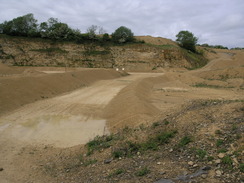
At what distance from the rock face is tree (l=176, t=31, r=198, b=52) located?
9.36 meters

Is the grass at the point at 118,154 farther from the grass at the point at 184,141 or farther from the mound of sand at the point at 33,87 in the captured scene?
the mound of sand at the point at 33,87

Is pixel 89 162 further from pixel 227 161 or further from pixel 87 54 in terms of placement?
pixel 87 54

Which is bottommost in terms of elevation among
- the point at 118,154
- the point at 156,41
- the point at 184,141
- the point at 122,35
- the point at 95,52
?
the point at 118,154

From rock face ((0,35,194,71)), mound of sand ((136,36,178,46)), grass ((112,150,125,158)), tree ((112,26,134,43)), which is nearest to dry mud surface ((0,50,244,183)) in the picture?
grass ((112,150,125,158))

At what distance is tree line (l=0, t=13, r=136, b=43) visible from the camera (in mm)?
43169

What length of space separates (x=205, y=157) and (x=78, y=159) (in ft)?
12.2

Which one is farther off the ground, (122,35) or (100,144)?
(122,35)

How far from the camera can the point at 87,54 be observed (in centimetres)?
4272

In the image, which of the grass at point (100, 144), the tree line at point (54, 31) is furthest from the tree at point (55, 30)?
the grass at point (100, 144)

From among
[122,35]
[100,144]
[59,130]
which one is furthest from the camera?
[122,35]

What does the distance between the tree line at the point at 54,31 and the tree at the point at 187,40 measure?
1328 cm

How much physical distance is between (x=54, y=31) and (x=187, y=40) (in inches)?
1214

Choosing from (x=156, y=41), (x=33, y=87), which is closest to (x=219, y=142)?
(x=33, y=87)

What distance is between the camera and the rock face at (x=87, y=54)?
3941 centimetres
